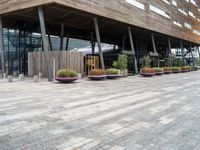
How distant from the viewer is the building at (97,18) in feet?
69.8

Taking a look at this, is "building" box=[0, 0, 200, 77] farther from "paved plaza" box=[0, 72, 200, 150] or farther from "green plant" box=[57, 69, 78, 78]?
"paved plaza" box=[0, 72, 200, 150]

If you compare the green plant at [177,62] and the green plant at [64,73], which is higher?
the green plant at [177,62]

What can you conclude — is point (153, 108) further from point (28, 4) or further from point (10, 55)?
point (10, 55)

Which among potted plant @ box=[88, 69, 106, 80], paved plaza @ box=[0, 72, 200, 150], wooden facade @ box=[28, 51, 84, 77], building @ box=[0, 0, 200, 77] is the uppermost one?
building @ box=[0, 0, 200, 77]

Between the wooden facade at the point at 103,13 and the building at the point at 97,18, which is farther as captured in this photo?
the building at the point at 97,18

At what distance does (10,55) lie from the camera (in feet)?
107

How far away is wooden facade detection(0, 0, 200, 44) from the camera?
827 inches

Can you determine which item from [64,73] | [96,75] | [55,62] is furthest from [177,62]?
[64,73]

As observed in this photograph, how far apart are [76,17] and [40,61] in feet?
20.7

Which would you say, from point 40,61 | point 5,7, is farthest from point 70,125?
point 5,7

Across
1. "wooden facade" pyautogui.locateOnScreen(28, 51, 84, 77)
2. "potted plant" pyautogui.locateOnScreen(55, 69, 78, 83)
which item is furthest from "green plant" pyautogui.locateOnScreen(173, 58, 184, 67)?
"potted plant" pyautogui.locateOnScreen(55, 69, 78, 83)

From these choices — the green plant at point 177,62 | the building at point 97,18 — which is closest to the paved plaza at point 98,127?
the building at point 97,18

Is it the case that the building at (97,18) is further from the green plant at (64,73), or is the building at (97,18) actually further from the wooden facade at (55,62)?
the green plant at (64,73)

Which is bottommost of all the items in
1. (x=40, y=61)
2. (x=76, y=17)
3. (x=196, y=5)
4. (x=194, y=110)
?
(x=194, y=110)
